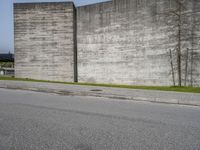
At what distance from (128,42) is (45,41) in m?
8.15

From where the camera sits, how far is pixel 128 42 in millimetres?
19891

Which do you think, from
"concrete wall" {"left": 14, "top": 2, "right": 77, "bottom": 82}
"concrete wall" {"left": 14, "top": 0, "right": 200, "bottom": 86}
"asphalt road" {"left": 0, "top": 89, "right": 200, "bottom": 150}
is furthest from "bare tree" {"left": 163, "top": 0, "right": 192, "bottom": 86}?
"asphalt road" {"left": 0, "top": 89, "right": 200, "bottom": 150}

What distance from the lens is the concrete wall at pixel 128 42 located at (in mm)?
17938

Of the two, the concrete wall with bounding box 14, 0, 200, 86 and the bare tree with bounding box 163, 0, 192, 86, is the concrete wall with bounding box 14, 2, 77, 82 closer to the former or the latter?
the concrete wall with bounding box 14, 0, 200, 86

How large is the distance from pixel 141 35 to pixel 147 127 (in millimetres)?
14392

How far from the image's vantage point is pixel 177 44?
679 inches

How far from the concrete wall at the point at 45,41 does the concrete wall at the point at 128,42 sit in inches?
39.3

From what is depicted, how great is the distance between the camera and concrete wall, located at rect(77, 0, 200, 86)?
1794 cm

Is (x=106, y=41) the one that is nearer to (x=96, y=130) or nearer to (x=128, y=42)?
(x=128, y=42)

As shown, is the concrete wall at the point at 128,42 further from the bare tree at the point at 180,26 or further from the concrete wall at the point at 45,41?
the concrete wall at the point at 45,41

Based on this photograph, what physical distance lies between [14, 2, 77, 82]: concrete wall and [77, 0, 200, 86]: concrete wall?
3.27 feet

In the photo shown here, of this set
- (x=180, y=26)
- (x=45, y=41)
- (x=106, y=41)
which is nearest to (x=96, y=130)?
(x=180, y=26)

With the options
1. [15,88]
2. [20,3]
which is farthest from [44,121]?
[20,3]

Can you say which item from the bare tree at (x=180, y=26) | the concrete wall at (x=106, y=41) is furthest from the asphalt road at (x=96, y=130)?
the concrete wall at (x=106, y=41)
